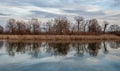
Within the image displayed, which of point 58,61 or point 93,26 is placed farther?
point 93,26

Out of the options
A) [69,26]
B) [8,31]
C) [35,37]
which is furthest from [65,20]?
[35,37]

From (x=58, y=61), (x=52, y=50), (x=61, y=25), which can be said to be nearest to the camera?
(x=58, y=61)

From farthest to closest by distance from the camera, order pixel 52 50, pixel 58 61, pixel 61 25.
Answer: pixel 61 25, pixel 52 50, pixel 58 61

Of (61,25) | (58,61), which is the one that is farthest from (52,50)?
(61,25)

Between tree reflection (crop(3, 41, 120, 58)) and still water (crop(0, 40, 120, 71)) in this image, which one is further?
tree reflection (crop(3, 41, 120, 58))

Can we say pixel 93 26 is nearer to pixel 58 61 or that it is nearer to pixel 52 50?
pixel 52 50

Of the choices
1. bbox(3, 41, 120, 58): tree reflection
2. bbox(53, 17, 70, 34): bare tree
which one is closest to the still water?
bbox(3, 41, 120, 58): tree reflection

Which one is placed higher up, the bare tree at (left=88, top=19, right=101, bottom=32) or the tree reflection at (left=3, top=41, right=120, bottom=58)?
the bare tree at (left=88, top=19, right=101, bottom=32)

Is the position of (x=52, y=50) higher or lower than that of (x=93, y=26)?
lower

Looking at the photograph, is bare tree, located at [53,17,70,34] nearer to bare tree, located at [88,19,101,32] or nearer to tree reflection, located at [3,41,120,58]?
bare tree, located at [88,19,101,32]

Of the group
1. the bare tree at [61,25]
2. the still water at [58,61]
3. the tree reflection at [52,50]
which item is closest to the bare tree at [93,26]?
the bare tree at [61,25]

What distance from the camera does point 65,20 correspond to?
149 feet

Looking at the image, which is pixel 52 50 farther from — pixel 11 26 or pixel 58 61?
pixel 11 26

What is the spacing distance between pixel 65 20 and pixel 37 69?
36955mm
